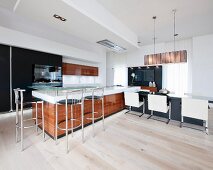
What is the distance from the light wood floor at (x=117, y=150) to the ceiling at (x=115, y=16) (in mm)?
2808

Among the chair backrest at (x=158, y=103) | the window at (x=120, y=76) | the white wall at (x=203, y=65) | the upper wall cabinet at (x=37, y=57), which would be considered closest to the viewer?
the chair backrest at (x=158, y=103)

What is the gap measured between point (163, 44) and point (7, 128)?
7271 millimetres

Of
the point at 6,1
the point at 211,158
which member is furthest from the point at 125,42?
the point at 211,158

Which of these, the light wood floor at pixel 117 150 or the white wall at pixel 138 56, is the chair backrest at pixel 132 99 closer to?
the light wood floor at pixel 117 150

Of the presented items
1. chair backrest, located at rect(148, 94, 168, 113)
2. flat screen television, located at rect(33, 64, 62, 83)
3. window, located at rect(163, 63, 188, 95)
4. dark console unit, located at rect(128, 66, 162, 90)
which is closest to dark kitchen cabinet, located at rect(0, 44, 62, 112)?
flat screen television, located at rect(33, 64, 62, 83)

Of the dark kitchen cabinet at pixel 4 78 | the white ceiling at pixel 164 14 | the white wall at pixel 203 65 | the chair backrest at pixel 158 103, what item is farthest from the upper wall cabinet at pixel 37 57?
the white wall at pixel 203 65

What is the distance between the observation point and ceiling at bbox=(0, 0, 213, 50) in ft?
8.61

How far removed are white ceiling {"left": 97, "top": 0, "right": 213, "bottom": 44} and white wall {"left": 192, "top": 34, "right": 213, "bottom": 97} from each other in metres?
0.52

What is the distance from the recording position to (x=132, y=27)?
14.7ft

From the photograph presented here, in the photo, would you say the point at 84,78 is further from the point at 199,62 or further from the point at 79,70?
the point at 199,62

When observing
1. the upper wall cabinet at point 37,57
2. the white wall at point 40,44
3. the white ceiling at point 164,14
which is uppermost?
the white ceiling at point 164,14

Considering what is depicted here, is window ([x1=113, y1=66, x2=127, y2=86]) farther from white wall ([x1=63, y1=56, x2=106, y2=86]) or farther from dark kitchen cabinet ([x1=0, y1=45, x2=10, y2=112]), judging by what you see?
dark kitchen cabinet ([x1=0, y1=45, x2=10, y2=112])

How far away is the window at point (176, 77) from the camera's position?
19.1 feet

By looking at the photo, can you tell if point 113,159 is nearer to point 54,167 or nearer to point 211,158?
point 54,167
